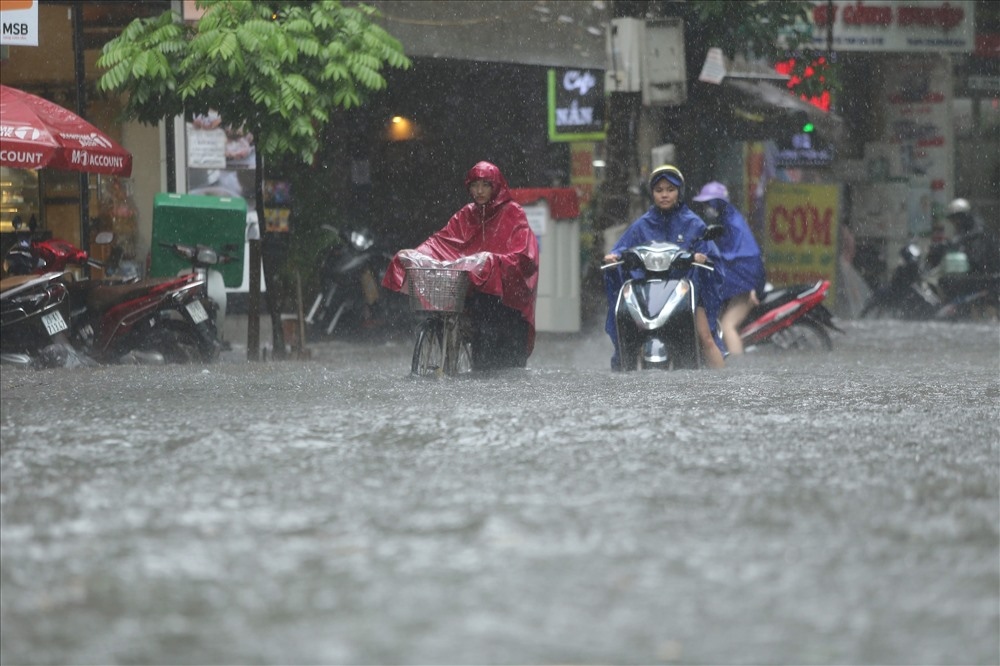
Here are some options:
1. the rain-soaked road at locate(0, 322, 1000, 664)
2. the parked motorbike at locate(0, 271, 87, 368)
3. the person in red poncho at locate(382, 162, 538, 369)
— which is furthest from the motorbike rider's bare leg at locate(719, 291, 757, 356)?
the parked motorbike at locate(0, 271, 87, 368)

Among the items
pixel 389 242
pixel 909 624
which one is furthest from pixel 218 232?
pixel 909 624

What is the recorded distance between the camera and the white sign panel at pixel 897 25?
22031mm

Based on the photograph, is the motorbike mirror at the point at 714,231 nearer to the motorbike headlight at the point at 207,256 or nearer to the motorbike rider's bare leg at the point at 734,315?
the motorbike rider's bare leg at the point at 734,315

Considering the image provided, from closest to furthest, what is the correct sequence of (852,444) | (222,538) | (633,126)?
(222,538) < (852,444) < (633,126)

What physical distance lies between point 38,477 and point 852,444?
3.11 metres

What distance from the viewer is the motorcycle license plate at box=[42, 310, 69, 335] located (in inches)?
478

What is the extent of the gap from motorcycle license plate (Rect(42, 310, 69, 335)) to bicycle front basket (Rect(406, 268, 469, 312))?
11.3 ft

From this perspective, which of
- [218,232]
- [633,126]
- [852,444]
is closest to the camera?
[852,444]

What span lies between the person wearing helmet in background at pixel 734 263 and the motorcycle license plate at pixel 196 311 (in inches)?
156

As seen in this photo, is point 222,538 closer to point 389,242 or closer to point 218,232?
point 218,232

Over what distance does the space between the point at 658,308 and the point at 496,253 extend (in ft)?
3.65

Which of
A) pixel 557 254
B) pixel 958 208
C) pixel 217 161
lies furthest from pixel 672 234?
pixel 958 208

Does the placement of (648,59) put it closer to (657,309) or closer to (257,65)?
(257,65)

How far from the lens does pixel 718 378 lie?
33.3 ft
